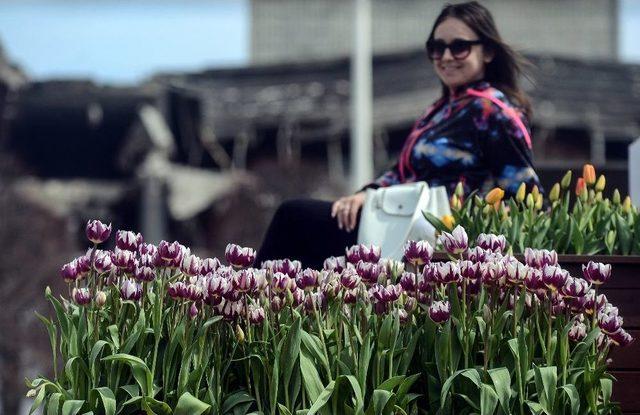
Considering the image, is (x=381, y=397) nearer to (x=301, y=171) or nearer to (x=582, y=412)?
(x=582, y=412)

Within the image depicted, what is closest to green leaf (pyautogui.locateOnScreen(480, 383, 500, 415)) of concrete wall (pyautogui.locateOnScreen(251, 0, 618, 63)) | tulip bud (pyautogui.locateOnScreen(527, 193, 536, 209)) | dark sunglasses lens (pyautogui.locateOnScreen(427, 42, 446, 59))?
tulip bud (pyautogui.locateOnScreen(527, 193, 536, 209))

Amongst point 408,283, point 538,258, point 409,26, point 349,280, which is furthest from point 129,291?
point 409,26

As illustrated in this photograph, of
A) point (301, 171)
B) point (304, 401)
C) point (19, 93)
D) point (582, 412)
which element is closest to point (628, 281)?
point (582, 412)

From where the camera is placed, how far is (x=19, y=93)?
24.8 m

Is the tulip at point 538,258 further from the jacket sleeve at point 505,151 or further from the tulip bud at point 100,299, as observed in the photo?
the jacket sleeve at point 505,151

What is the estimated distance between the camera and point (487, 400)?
341 cm

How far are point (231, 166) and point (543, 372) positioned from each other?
21.8 m

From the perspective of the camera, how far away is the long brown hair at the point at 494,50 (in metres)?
5.31

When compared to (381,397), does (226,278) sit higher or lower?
higher

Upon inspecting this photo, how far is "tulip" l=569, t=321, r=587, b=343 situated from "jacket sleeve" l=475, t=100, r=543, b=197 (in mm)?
1443

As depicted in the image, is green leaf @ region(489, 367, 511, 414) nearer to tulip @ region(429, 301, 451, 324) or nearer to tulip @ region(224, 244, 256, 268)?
tulip @ region(429, 301, 451, 324)

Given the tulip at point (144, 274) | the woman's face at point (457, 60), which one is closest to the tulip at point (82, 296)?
the tulip at point (144, 274)

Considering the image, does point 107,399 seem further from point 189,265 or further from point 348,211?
point 348,211

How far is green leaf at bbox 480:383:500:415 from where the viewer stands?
134 inches
